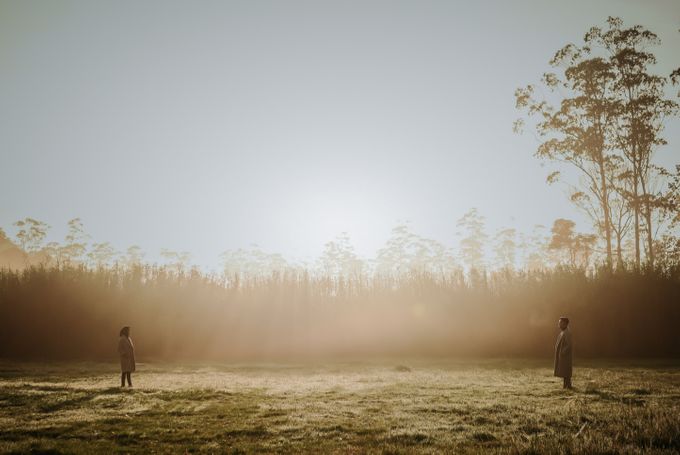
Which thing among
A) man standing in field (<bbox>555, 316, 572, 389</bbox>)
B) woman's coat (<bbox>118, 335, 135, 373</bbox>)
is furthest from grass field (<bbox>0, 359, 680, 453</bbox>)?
woman's coat (<bbox>118, 335, 135, 373</bbox>)

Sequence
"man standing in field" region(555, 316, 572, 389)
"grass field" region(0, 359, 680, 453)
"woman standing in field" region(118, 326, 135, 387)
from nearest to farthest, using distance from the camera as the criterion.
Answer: "grass field" region(0, 359, 680, 453)
"man standing in field" region(555, 316, 572, 389)
"woman standing in field" region(118, 326, 135, 387)

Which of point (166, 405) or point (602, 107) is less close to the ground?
point (602, 107)

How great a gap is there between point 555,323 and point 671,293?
22.9ft

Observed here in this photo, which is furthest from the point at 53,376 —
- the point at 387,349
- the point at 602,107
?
the point at 602,107

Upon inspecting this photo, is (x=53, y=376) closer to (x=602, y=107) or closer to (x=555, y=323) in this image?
(x=555, y=323)

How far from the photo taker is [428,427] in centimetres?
865

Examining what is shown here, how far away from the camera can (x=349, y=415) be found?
9945 mm

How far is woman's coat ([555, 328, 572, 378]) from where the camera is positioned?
44.5ft

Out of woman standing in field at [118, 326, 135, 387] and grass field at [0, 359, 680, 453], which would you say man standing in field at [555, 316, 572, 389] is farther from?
woman standing in field at [118, 326, 135, 387]

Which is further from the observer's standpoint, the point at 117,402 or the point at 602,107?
the point at 602,107

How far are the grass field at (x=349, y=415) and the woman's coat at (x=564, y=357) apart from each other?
0.56 metres

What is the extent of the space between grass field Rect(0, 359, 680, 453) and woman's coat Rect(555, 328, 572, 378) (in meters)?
0.56

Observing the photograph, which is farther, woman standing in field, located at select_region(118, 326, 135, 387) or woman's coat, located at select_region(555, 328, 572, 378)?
woman standing in field, located at select_region(118, 326, 135, 387)

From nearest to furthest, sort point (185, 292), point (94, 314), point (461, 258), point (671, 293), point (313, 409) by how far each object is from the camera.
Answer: point (313, 409)
point (671, 293)
point (94, 314)
point (185, 292)
point (461, 258)
